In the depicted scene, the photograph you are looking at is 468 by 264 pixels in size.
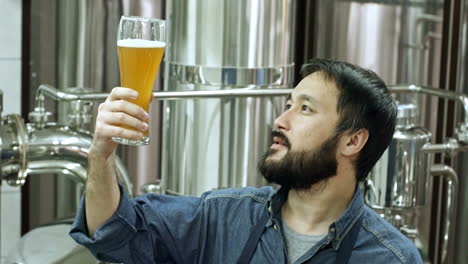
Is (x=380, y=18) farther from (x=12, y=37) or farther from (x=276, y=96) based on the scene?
(x=12, y=37)

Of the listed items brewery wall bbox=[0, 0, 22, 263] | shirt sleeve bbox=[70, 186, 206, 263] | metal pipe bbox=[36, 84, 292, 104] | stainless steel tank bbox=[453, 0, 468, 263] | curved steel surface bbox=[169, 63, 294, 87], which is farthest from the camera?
brewery wall bbox=[0, 0, 22, 263]

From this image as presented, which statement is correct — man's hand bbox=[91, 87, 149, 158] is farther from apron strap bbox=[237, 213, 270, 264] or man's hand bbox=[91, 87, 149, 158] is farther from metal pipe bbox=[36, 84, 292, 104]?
metal pipe bbox=[36, 84, 292, 104]

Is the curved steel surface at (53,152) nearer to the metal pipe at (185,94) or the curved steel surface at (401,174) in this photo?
the metal pipe at (185,94)

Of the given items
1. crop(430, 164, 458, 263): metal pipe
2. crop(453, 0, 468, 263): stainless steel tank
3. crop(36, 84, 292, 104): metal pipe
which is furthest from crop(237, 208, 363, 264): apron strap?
crop(453, 0, 468, 263): stainless steel tank

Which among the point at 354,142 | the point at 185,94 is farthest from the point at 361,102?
the point at 185,94

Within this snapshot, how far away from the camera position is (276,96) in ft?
7.41

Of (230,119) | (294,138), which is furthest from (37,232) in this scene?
(294,138)

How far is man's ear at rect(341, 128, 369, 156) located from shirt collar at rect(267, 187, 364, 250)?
79 mm

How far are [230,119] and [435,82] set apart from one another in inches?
29.2

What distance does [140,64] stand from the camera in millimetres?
1461

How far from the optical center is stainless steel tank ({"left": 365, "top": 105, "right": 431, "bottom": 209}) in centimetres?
231

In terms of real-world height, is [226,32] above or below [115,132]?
above

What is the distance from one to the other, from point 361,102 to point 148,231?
1.59 ft

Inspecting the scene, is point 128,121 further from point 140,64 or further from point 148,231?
point 148,231
